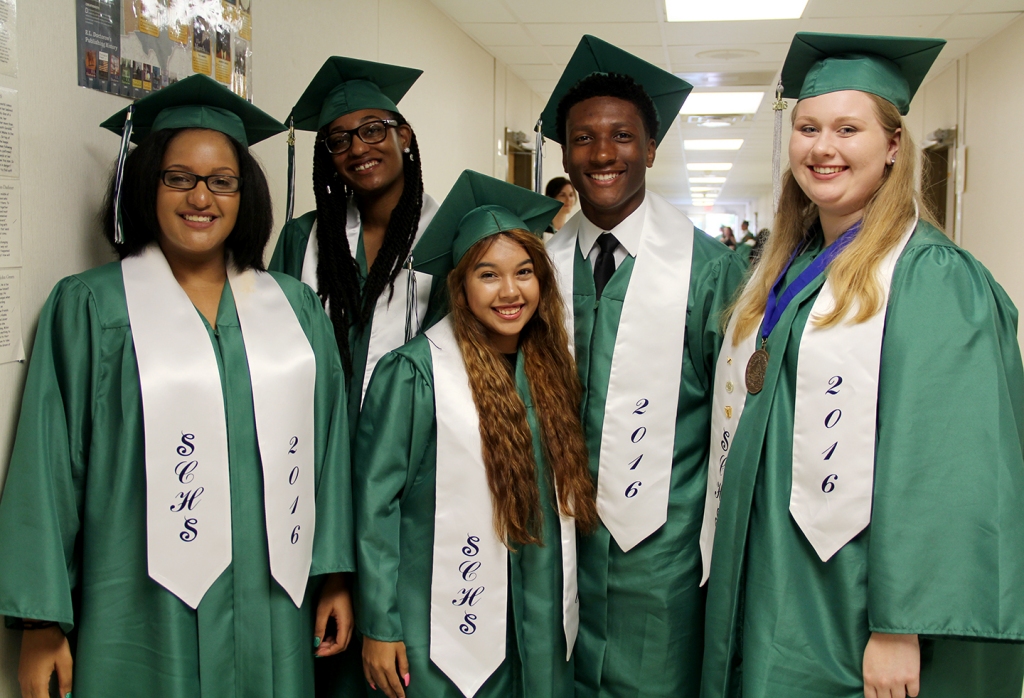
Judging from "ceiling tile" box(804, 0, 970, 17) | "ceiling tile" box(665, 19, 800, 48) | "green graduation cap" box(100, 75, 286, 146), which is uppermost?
"ceiling tile" box(665, 19, 800, 48)

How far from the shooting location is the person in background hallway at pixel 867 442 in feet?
4.64

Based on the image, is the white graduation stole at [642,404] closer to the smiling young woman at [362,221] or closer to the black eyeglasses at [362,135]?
the smiling young woman at [362,221]

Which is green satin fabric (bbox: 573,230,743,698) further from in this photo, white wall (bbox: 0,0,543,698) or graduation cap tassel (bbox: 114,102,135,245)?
white wall (bbox: 0,0,543,698)

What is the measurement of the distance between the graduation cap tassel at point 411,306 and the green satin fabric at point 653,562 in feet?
1.43

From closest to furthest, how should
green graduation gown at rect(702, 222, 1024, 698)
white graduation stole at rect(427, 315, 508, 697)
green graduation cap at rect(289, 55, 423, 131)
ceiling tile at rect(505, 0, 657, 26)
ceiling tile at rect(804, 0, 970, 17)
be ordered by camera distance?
green graduation gown at rect(702, 222, 1024, 698) < white graduation stole at rect(427, 315, 508, 697) < green graduation cap at rect(289, 55, 423, 131) < ceiling tile at rect(804, 0, 970, 17) < ceiling tile at rect(505, 0, 657, 26)

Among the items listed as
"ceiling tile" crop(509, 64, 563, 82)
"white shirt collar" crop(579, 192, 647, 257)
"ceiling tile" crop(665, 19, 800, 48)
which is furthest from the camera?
"ceiling tile" crop(509, 64, 563, 82)

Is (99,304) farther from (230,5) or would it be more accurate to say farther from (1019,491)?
(1019,491)

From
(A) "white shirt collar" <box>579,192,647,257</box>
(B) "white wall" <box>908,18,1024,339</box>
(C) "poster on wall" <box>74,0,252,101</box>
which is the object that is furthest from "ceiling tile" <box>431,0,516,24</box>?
(B) "white wall" <box>908,18,1024,339</box>

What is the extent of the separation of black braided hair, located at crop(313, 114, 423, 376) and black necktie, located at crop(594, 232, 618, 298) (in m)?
0.54

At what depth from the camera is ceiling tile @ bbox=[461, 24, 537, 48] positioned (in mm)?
5004

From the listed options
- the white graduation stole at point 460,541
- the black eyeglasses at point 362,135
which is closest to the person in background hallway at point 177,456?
the white graduation stole at point 460,541

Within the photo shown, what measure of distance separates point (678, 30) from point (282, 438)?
4.10 metres

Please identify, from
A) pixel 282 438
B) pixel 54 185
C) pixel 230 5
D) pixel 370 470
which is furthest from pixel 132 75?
pixel 370 470

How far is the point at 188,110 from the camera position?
5.44ft
